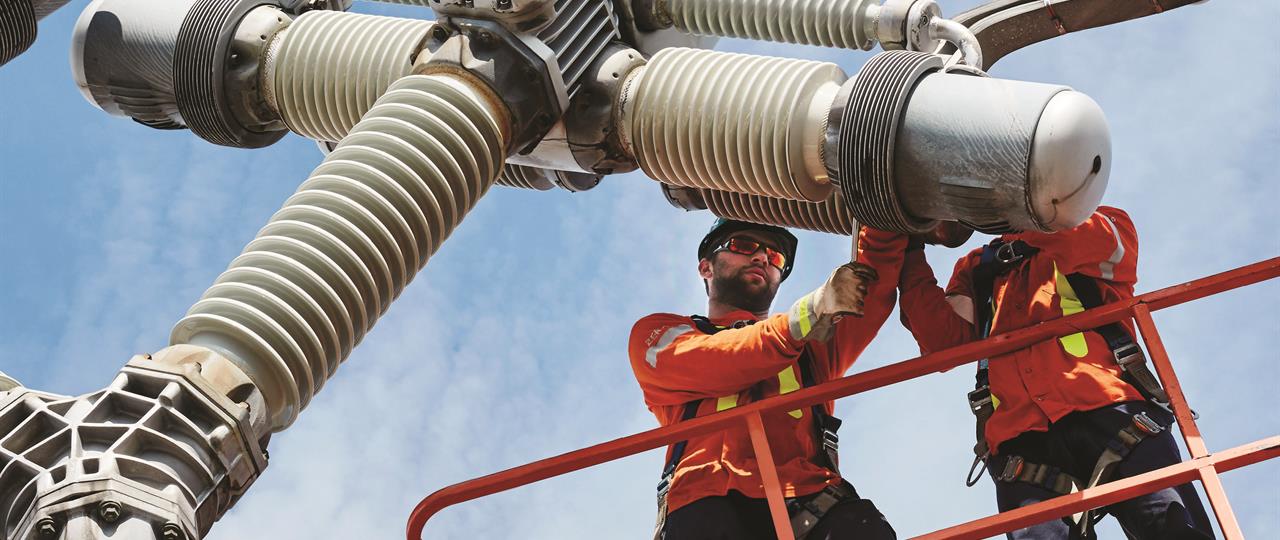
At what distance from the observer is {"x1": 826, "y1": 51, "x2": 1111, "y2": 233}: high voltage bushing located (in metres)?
8.05

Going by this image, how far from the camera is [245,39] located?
10023 millimetres

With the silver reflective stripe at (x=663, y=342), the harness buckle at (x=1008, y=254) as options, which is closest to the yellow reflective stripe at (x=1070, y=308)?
the harness buckle at (x=1008, y=254)

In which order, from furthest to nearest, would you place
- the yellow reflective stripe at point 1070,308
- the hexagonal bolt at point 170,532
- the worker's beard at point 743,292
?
→ the worker's beard at point 743,292 < the yellow reflective stripe at point 1070,308 < the hexagonal bolt at point 170,532

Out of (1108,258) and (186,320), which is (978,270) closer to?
(1108,258)

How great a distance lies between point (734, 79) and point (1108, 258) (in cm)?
218

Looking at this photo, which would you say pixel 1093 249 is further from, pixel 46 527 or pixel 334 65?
pixel 46 527

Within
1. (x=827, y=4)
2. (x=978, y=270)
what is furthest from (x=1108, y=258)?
(x=827, y=4)

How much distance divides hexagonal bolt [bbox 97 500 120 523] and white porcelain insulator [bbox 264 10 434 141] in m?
3.92

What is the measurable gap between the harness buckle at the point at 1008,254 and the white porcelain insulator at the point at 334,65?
11.1 feet

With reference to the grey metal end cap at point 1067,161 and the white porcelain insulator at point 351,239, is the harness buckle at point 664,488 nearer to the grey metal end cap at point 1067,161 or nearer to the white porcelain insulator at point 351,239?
the white porcelain insulator at point 351,239

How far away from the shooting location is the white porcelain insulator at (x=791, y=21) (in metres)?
11.4

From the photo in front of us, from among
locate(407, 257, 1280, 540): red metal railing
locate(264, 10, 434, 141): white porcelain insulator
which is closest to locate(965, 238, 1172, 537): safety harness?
locate(407, 257, 1280, 540): red metal railing

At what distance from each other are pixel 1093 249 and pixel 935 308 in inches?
40.5

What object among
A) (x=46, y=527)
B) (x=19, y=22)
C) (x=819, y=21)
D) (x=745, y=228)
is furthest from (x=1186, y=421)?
(x=19, y=22)
